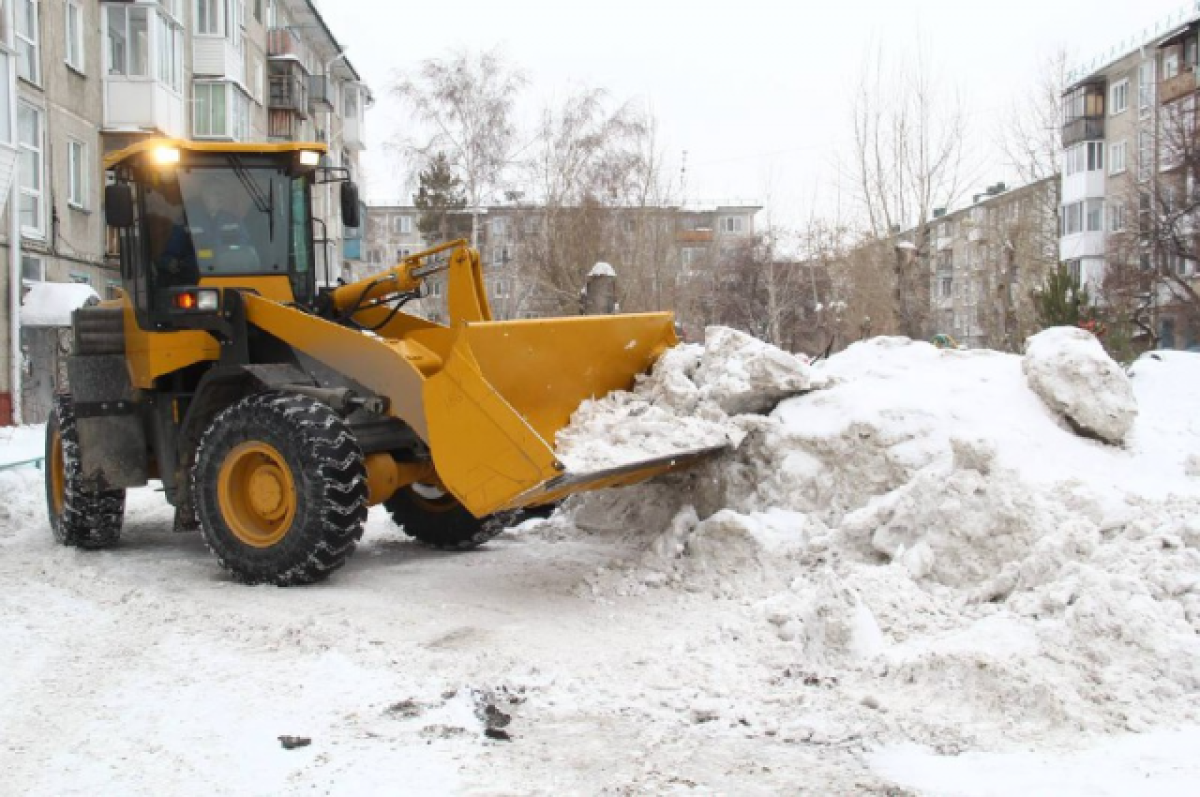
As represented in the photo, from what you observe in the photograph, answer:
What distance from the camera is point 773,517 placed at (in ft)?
20.8

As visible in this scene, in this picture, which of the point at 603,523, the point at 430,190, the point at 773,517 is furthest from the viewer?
the point at 430,190

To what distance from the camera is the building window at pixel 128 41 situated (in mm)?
23375

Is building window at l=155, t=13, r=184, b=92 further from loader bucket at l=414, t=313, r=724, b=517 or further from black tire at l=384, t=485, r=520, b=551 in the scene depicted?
loader bucket at l=414, t=313, r=724, b=517

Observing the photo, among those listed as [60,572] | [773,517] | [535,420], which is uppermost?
[535,420]

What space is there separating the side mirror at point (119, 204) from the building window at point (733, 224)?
68.9 m

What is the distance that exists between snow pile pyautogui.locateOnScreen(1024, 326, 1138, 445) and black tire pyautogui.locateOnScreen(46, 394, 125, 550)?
245 inches

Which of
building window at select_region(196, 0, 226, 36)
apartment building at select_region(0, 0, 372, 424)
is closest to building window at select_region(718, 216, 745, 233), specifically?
apartment building at select_region(0, 0, 372, 424)

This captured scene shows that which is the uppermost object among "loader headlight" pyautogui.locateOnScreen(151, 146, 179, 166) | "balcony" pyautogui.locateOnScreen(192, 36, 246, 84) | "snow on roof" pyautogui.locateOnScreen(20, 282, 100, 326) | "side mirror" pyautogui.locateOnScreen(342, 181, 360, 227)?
"balcony" pyautogui.locateOnScreen(192, 36, 246, 84)

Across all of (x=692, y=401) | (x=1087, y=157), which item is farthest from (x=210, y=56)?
(x=1087, y=157)

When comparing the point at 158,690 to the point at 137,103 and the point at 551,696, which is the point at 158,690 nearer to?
the point at 551,696

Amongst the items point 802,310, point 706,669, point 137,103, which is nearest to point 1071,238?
point 802,310

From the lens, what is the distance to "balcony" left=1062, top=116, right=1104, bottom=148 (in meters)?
45.6

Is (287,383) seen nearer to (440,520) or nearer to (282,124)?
(440,520)

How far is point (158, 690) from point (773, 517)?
3.31 metres
